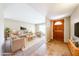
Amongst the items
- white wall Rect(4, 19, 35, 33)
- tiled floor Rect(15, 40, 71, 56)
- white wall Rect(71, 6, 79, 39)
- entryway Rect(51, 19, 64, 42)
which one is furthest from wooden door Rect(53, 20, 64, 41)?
white wall Rect(4, 19, 35, 33)

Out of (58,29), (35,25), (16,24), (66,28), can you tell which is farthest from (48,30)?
(16,24)

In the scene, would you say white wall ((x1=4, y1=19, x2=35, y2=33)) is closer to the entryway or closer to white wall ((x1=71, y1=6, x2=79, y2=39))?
the entryway

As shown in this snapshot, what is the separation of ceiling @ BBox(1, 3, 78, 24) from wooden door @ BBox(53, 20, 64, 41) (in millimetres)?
166

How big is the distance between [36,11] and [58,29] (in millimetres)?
796

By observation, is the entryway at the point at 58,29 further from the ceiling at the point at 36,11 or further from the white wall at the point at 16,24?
the white wall at the point at 16,24

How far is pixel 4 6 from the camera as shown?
2.03 metres

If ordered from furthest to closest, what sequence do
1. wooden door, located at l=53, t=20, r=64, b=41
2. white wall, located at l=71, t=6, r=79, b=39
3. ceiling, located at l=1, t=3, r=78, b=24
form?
wooden door, located at l=53, t=20, r=64, b=41
white wall, located at l=71, t=6, r=79, b=39
ceiling, located at l=1, t=3, r=78, b=24

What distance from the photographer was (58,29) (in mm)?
2498

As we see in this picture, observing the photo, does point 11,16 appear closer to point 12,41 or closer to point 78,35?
point 12,41

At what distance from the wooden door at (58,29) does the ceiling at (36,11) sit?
0.55ft

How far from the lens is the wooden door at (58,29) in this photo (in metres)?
2.47

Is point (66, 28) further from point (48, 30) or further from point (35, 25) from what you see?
point (35, 25)

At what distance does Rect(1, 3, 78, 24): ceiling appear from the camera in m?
2.12

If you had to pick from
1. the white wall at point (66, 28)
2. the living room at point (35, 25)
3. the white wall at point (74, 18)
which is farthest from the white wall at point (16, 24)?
the white wall at point (74, 18)
